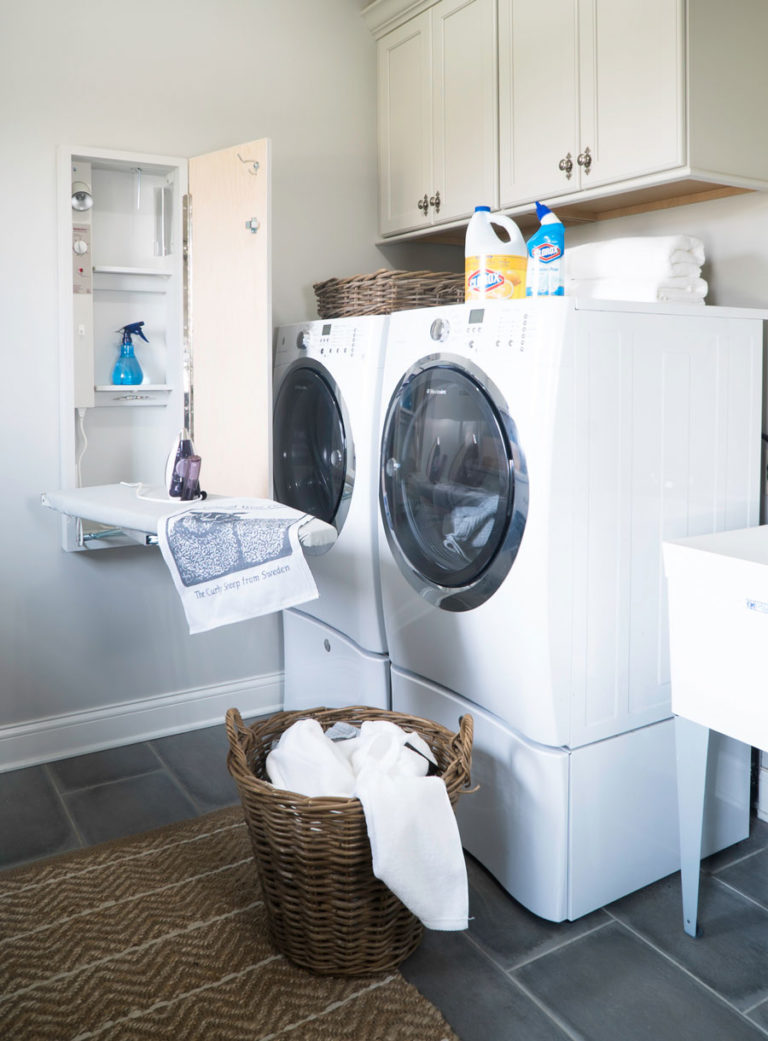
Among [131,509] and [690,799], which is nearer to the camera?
[690,799]

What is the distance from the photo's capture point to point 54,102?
251 cm

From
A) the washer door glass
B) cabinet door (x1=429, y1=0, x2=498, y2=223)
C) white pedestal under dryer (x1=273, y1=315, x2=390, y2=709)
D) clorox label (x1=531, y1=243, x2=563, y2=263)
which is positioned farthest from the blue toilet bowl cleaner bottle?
cabinet door (x1=429, y1=0, x2=498, y2=223)

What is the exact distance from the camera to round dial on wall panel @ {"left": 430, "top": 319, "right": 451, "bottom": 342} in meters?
2.03

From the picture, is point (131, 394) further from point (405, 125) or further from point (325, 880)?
point (325, 880)

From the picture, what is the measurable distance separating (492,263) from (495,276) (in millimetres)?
31

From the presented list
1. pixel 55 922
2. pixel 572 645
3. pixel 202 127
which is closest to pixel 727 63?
pixel 572 645

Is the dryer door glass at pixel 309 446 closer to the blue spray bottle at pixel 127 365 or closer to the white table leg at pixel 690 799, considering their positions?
the blue spray bottle at pixel 127 365

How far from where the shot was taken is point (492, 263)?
2041mm

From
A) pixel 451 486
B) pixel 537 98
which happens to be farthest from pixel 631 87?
pixel 451 486

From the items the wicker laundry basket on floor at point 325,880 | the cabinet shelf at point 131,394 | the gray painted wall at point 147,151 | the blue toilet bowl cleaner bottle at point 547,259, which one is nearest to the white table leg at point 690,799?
the wicker laundry basket on floor at point 325,880

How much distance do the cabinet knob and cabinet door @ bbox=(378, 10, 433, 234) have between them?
2.12 feet

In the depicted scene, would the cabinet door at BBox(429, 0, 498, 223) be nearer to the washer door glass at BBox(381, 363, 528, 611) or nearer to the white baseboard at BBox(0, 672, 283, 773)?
the washer door glass at BBox(381, 363, 528, 611)

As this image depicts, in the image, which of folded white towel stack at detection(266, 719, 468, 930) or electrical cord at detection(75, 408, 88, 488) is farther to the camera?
electrical cord at detection(75, 408, 88, 488)

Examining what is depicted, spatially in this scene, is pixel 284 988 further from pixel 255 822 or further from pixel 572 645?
pixel 572 645
